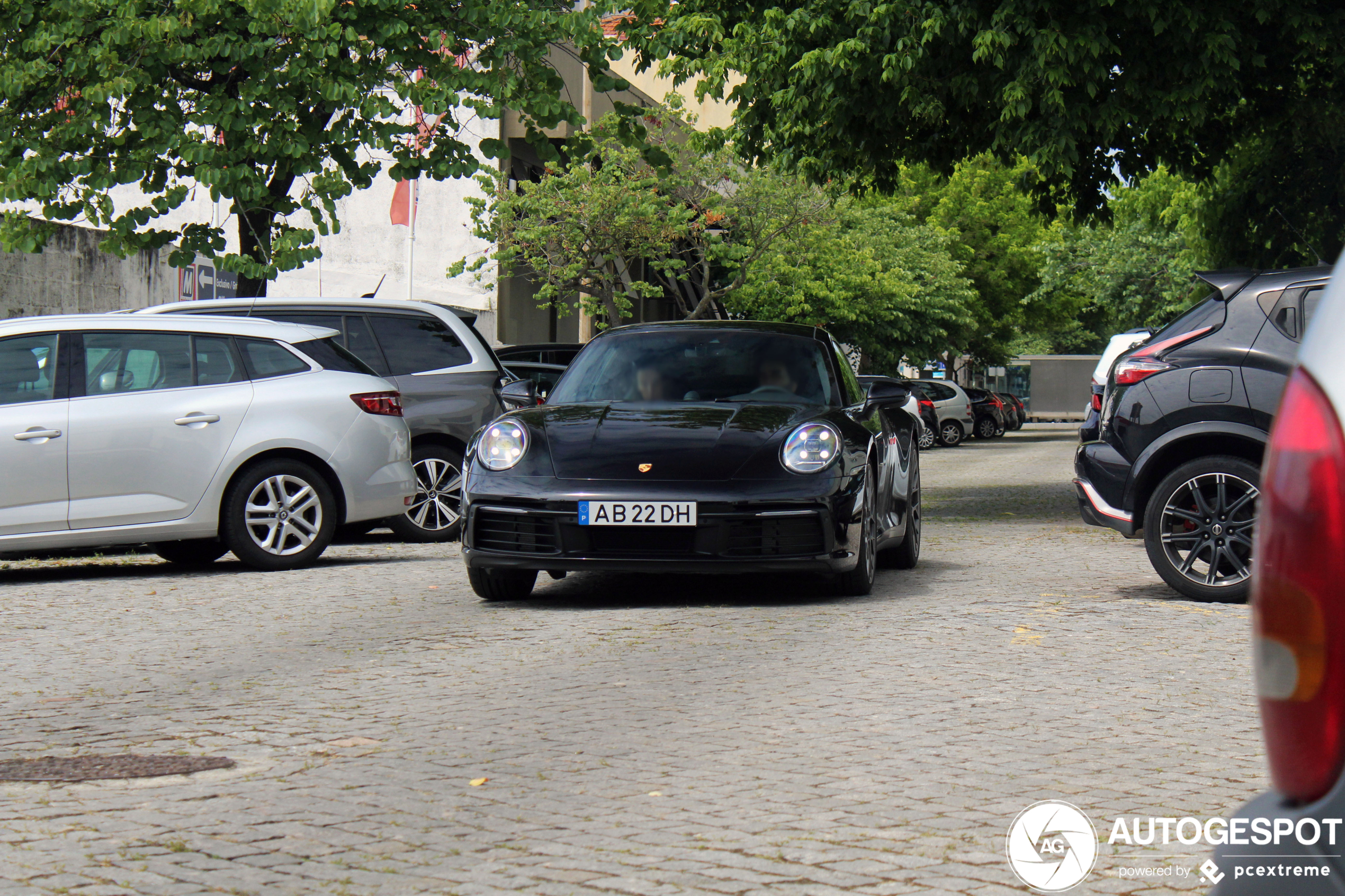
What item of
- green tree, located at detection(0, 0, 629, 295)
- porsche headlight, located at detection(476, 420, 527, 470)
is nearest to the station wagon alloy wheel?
porsche headlight, located at detection(476, 420, 527, 470)

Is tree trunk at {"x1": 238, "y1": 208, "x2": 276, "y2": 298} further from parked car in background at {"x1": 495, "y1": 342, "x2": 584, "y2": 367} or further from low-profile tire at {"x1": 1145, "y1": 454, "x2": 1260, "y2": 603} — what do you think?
low-profile tire at {"x1": 1145, "y1": 454, "x2": 1260, "y2": 603}

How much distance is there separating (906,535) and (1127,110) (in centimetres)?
614

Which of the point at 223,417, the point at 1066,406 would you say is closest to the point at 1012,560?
the point at 223,417

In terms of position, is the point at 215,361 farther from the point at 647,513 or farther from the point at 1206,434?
the point at 1206,434

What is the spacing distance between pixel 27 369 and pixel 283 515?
174 cm

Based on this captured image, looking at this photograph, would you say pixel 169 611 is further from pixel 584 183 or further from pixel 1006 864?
pixel 584 183

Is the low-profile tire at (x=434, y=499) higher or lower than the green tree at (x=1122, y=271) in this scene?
lower

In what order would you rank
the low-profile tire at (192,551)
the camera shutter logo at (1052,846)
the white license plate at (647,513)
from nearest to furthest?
1. the camera shutter logo at (1052,846)
2. the white license plate at (647,513)
3. the low-profile tire at (192,551)

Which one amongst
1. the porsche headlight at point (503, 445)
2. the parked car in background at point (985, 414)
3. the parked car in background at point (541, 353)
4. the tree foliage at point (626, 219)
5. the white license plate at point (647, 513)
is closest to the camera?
the white license plate at point (647, 513)

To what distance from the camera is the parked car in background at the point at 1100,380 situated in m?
10.4

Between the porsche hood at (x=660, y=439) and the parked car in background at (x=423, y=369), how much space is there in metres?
3.84

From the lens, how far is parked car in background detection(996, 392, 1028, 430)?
178 feet

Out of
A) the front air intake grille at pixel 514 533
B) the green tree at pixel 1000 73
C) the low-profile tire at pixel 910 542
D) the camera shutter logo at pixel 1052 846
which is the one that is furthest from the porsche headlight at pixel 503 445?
the green tree at pixel 1000 73

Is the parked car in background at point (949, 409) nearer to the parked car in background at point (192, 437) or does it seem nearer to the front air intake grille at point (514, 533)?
the parked car in background at point (192, 437)
